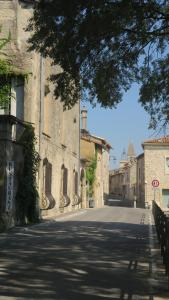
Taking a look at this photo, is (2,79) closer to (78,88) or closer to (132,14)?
(78,88)

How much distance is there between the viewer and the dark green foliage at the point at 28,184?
23125 mm

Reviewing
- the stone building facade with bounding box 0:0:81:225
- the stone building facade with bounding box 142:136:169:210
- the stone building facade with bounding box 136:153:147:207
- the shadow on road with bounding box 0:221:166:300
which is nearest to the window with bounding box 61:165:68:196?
the stone building facade with bounding box 0:0:81:225

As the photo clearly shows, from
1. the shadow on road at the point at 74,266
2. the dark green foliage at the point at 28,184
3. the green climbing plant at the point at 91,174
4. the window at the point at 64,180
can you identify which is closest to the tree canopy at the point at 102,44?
the shadow on road at the point at 74,266

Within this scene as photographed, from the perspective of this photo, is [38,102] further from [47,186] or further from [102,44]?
[102,44]

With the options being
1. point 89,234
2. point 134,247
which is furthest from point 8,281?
point 89,234

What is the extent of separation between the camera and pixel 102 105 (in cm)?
1571

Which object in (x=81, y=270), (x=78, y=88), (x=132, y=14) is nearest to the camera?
(x=81, y=270)

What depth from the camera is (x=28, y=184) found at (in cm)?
2334

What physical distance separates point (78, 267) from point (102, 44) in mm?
5125

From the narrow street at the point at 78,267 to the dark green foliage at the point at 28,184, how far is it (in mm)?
3667

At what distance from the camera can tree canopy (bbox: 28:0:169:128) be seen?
1205 cm

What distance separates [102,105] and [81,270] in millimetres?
5647

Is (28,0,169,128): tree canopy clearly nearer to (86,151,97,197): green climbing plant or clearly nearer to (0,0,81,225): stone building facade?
(0,0,81,225): stone building facade

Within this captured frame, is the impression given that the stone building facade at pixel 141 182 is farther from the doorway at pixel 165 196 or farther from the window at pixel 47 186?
the window at pixel 47 186
